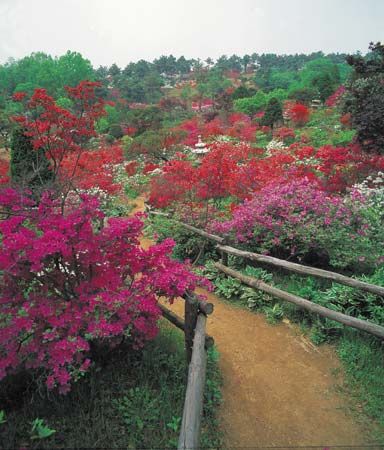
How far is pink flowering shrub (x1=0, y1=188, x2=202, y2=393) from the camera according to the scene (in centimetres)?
272

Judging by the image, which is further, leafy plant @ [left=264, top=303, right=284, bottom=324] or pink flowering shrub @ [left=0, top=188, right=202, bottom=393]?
leafy plant @ [left=264, top=303, right=284, bottom=324]

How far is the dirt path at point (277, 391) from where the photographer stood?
3.02m

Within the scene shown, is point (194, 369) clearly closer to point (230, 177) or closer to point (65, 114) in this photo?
point (230, 177)

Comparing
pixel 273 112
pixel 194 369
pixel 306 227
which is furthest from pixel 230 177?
pixel 273 112

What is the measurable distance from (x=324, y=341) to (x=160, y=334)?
2.25 m

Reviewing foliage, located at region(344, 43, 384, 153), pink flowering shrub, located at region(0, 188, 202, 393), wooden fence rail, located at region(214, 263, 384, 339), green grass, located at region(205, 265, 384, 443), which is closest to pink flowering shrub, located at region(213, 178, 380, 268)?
green grass, located at region(205, 265, 384, 443)

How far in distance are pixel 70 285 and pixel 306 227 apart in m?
4.31

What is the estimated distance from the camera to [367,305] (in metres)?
4.41

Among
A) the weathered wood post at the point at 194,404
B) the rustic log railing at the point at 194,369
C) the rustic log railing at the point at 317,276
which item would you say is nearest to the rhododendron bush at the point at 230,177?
the rustic log railing at the point at 317,276

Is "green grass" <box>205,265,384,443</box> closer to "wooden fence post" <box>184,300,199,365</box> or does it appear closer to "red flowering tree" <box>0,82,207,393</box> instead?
"wooden fence post" <box>184,300,199,365</box>

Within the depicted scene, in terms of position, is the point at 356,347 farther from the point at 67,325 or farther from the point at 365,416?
the point at 67,325

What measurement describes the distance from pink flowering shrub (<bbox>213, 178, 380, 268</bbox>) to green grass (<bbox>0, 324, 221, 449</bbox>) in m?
3.27

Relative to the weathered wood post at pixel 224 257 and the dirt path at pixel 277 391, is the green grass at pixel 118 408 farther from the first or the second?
the weathered wood post at pixel 224 257

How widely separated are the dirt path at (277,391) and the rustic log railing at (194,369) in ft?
2.09
